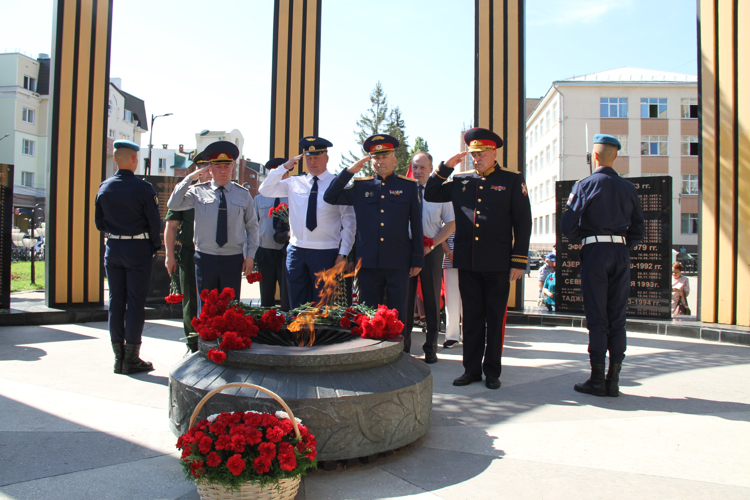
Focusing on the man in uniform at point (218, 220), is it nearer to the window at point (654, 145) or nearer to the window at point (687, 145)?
the window at point (654, 145)

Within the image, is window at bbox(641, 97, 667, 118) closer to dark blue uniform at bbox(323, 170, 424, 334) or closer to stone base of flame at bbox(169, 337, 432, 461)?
dark blue uniform at bbox(323, 170, 424, 334)

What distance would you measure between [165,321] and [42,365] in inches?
127

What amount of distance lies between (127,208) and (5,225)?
4204mm

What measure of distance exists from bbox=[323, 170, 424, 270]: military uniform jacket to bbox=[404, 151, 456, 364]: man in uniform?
653 millimetres

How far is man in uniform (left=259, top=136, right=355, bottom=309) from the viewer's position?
5.07 m

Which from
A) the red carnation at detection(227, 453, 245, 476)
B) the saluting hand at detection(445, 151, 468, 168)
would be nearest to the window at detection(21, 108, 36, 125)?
the saluting hand at detection(445, 151, 468, 168)

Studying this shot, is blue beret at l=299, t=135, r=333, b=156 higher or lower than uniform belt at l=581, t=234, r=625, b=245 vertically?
higher

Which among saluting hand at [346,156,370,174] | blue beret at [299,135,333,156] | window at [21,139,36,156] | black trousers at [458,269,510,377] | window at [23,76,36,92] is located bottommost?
black trousers at [458,269,510,377]

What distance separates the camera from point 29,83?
48375mm

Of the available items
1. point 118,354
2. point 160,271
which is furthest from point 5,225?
point 118,354

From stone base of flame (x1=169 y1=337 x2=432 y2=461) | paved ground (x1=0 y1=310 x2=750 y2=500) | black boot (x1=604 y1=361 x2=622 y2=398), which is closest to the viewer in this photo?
paved ground (x1=0 y1=310 x2=750 y2=500)

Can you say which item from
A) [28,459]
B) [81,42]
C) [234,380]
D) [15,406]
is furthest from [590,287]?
[81,42]

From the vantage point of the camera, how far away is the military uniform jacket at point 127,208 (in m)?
4.98

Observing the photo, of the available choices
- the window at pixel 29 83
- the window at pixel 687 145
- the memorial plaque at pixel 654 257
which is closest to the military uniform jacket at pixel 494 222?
the memorial plaque at pixel 654 257
